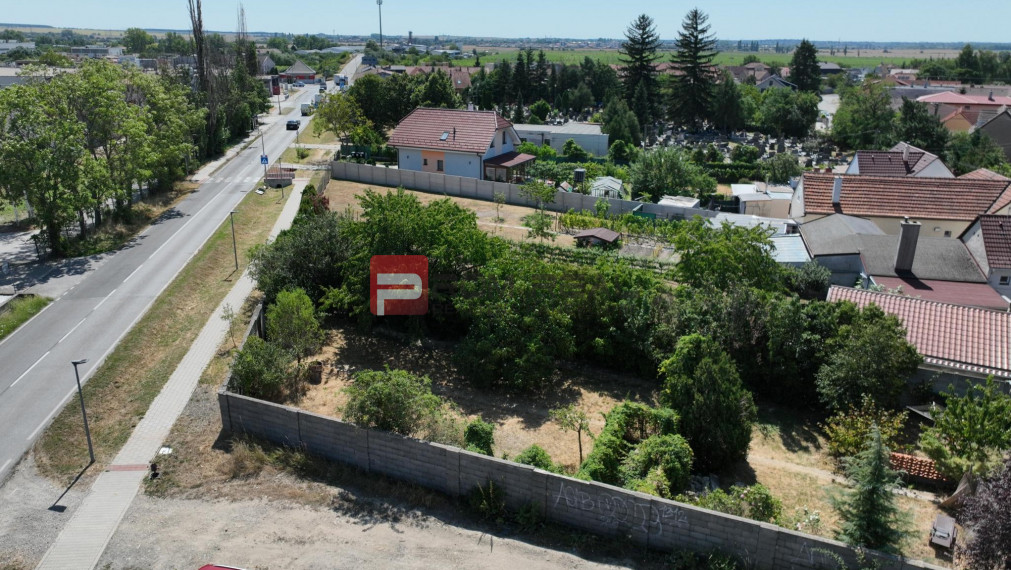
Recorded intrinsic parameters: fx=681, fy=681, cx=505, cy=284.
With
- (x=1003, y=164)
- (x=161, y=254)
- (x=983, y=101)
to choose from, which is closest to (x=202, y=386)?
(x=161, y=254)

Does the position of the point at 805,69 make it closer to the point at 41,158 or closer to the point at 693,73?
the point at 693,73

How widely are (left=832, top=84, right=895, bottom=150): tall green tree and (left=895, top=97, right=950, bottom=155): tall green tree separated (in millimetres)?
2503

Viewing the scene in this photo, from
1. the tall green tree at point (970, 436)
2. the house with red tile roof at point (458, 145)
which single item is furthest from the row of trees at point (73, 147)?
the tall green tree at point (970, 436)

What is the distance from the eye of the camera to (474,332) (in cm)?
2286

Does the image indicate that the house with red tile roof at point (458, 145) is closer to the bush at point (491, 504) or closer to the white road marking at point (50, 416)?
the white road marking at point (50, 416)

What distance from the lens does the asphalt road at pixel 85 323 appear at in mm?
19625

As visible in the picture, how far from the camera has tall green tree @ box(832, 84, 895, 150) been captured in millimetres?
73812

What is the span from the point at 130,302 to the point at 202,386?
7.98 m

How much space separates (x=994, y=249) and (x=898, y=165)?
19.1m

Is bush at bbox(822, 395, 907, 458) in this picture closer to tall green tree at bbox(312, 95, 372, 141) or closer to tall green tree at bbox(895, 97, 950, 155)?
tall green tree at bbox(312, 95, 372, 141)

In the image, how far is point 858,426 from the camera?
19.4 metres

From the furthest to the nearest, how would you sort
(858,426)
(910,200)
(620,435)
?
1. (910,200)
2. (858,426)
3. (620,435)

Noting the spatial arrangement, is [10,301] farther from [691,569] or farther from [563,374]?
[691,569]
